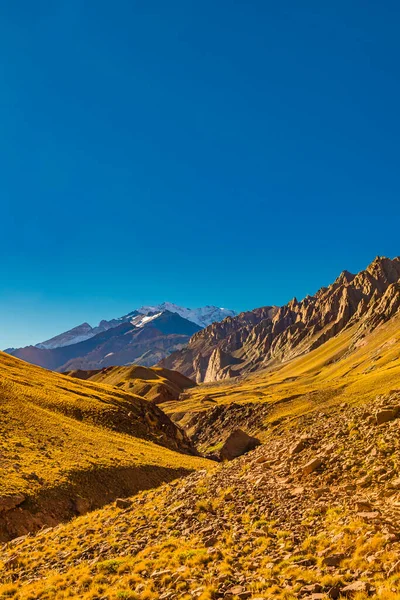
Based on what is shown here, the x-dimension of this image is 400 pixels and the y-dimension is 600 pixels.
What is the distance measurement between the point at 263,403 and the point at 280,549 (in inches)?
4392

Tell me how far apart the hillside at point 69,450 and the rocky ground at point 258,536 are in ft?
19.6

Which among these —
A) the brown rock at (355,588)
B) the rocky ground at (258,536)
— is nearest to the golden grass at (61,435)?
the rocky ground at (258,536)

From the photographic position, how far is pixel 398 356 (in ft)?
436

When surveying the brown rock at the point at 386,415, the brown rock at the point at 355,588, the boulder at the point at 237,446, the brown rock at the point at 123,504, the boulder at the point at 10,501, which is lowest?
the boulder at the point at 237,446

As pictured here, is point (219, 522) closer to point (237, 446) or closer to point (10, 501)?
point (10, 501)

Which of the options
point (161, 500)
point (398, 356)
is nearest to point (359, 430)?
point (161, 500)

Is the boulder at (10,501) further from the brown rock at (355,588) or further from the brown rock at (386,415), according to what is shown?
the brown rock at (386,415)

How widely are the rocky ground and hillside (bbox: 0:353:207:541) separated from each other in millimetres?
5984

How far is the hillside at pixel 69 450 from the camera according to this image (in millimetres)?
33000

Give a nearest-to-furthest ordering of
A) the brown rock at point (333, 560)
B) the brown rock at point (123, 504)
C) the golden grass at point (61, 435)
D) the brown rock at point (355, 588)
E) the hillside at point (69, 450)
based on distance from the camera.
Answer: the brown rock at point (355, 588) < the brown rock at point (333, 560) < the brown rock at point (123, 504) < the hillside at point (69, 450) < the golden grass at point (61, 435)

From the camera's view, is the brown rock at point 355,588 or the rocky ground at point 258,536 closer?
the brown rock at point 355,588

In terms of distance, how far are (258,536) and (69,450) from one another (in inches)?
1379

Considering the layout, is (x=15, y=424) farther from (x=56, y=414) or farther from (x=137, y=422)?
(x=137, y=422)

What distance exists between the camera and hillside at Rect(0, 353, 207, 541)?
1299 inches
